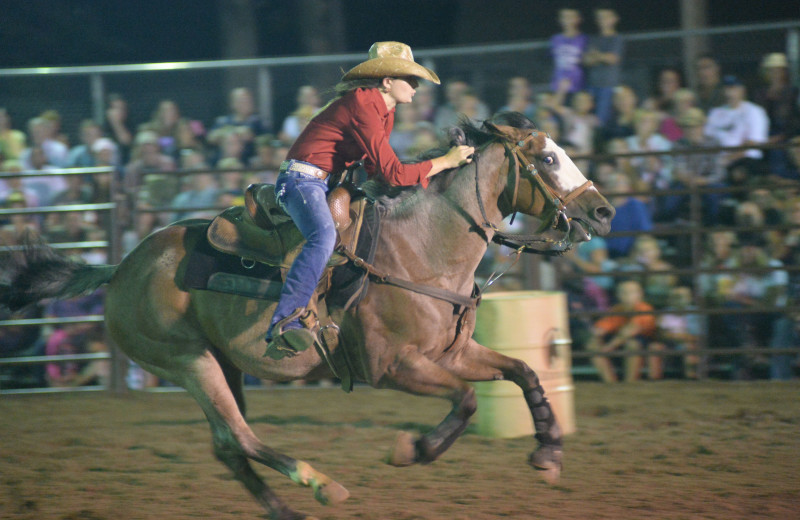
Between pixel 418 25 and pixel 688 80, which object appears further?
pixel 418 25

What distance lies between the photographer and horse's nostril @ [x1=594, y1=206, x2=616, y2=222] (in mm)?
4395

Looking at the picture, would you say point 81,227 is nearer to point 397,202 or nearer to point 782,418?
point 397,202

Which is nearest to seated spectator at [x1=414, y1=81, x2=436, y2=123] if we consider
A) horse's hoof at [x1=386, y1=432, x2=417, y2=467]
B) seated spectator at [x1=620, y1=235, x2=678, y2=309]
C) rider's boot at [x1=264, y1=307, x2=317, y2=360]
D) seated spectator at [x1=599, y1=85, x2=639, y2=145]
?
seated spectator at [x1=599, y1=85, x2=639, y2=145]

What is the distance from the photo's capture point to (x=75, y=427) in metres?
7.08

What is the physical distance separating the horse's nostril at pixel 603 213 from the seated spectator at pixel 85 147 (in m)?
6.49

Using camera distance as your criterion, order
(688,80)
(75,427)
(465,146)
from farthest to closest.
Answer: (688,80) < (75,427) < (465,146)

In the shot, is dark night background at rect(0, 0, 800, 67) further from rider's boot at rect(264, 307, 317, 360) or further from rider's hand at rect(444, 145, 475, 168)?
rider's boot at rect(264, 307, 317, 360)

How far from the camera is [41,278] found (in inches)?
201

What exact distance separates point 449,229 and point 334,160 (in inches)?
25.4

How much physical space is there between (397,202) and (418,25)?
12576 mm

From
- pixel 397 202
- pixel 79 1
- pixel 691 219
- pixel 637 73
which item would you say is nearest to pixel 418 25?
pixel 79 1

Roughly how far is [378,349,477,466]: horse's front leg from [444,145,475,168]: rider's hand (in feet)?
2.98

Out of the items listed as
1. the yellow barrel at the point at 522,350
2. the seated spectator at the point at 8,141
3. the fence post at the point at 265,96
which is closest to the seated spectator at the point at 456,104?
the fence post at the point at 265,96

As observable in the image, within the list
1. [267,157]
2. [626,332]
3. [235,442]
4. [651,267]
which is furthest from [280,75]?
[235,442]
